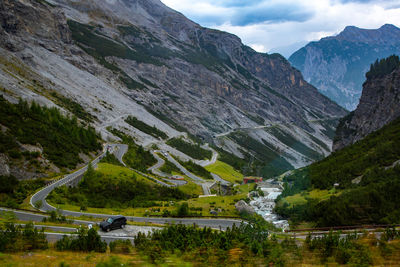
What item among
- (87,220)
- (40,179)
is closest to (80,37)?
(40,179)

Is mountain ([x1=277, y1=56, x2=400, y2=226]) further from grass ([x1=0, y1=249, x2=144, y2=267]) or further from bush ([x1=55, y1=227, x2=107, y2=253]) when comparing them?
grass ([x1=0, y1=249, x2=144, y2=267])

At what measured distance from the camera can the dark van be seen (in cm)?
2053

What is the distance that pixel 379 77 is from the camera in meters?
125

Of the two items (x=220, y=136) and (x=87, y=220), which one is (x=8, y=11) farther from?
(x=87, y=220)

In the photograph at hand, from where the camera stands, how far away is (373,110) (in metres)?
104

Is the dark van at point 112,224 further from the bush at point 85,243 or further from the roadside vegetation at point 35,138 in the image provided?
the roadside vegetation at point 35,138

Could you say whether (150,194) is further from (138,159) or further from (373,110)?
(373,110)

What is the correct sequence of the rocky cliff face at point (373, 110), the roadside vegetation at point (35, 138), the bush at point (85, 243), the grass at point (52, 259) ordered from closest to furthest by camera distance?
the grass at point (52, 259) → the bush at point (85, 243) → the roadside vegetation at point (35, 138) → the rocky cliff face at point (373, 110)

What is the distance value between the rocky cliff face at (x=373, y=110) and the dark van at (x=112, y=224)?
8462cm

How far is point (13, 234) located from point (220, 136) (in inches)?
6532

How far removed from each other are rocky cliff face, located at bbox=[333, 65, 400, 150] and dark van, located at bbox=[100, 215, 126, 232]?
278 ft

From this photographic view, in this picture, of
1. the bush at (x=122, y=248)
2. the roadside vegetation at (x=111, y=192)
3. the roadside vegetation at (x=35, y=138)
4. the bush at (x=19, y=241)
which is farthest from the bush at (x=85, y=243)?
the roadside vegetation at (x=35, y=138)

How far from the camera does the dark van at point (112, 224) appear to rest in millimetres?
20531

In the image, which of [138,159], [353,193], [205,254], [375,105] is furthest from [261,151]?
[205,254]
